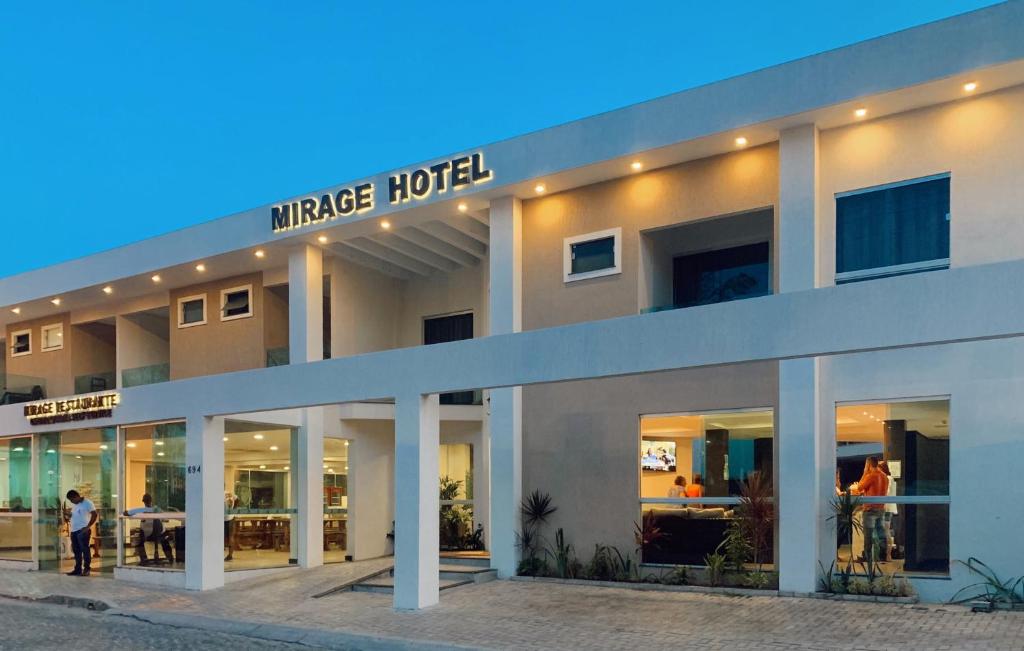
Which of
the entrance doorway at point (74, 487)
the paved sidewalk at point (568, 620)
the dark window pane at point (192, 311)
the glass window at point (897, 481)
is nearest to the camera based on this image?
the paved sidewalk at point (568, 620)

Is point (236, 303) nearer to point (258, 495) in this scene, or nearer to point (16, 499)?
point (258, 495)

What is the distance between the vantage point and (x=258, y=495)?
18.4 meters

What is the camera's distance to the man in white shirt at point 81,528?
744 inches

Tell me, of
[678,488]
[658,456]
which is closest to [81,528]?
[658,456]

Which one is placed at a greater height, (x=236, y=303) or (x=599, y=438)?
(x=236, y=303)

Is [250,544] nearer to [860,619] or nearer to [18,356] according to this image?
[860,619]

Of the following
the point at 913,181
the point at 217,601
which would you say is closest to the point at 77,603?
the point at 217,601

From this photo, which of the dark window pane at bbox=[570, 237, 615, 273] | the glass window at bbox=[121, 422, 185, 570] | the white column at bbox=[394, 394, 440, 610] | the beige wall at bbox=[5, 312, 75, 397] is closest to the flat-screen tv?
the dark window pane at bbox=[570, 237, 615, 273]

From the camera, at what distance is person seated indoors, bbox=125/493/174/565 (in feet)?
58.3

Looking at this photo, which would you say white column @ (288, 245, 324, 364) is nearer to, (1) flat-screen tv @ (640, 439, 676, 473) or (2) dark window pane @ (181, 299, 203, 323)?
(2) dark window pane @ (181, 299, 203, 323)

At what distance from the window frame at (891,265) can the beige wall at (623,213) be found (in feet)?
3.79

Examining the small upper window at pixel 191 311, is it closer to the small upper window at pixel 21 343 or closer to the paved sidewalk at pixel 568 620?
the small upper window at pixel 21 343

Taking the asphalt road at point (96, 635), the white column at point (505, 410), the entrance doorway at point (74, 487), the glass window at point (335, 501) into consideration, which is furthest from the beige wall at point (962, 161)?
the entrance doorway at point (74, 487)

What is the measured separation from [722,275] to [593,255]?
2.26 metres
